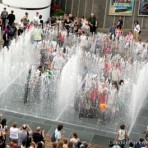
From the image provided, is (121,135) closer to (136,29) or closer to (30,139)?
(30,139)

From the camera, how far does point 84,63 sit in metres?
A: 27.5

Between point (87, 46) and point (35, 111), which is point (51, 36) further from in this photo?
point (35, 111)

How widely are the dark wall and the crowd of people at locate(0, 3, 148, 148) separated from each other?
1147mm

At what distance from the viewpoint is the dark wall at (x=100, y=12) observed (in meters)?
34.7

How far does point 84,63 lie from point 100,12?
321 inches

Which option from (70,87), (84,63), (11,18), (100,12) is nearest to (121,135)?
(70,87)

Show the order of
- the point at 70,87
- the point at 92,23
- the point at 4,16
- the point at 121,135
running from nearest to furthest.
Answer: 1. the point at 121,135
2. the point at 70,87
3. the point at 4,16
4. the point at 92,23

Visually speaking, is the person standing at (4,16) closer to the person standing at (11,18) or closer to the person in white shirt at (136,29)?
the person standing at (11,18)

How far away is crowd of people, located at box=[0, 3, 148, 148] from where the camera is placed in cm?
1875

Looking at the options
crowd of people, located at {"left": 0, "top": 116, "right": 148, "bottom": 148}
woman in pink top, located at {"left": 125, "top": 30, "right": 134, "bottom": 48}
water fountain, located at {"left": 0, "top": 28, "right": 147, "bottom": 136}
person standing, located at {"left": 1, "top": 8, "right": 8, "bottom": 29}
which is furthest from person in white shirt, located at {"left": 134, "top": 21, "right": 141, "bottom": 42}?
crowd of people, located at {"left": 0, "top": 116, "right": 148, "bottom": 148}

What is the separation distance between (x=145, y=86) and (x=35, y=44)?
653 centimetres

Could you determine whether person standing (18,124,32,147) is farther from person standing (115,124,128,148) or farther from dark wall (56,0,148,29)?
dark wall (56,0,148,29)

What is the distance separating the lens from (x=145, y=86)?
25.4 metres

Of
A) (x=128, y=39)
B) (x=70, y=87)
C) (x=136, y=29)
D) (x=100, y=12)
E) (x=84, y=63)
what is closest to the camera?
(x=70, y=87)
